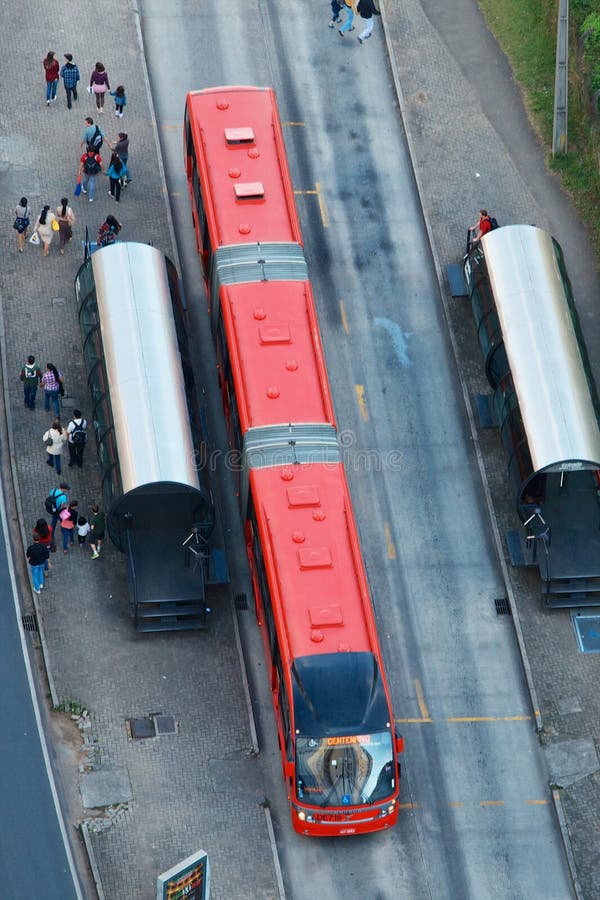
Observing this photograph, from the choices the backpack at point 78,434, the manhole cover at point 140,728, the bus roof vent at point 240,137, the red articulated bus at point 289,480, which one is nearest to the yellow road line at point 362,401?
the red articulated bus at point 289,480

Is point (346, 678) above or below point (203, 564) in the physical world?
below

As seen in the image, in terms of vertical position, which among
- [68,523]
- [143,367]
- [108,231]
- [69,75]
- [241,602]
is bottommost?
[241,602]

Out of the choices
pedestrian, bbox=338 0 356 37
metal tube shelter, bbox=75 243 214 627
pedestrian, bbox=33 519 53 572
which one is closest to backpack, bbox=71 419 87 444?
metal tube shelter, bbox=75 243 214 627

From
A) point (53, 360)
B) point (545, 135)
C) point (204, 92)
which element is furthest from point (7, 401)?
point (545, 135)

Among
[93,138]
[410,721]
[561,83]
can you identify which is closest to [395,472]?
[410,721]

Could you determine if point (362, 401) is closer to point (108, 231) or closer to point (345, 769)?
point (108, 231)

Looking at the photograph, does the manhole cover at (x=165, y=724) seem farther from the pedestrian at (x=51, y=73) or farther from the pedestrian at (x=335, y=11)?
the pedestrian at (x=335, y=11)

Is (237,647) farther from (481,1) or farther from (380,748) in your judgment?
(481,1)
